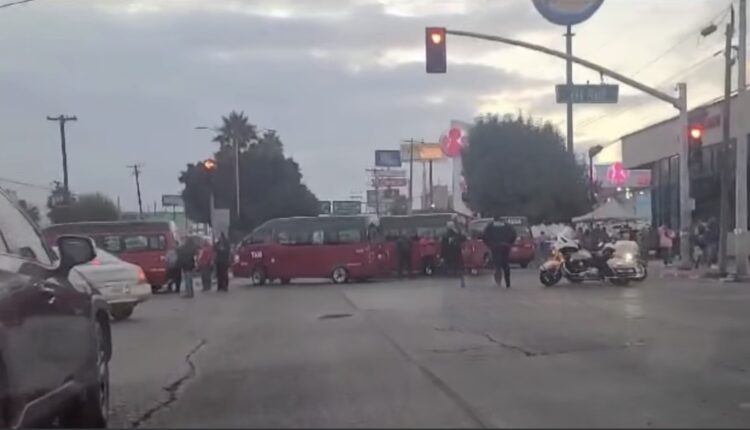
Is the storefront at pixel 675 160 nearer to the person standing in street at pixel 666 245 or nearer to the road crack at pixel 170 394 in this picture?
the person standing in street at pixel 666 245

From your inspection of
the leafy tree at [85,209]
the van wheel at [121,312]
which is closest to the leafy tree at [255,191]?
the leafy tree at [85,209]

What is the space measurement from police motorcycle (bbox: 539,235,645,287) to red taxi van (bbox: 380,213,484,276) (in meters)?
7.91

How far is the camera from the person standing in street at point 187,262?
29.7 meters

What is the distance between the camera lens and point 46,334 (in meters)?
7.46

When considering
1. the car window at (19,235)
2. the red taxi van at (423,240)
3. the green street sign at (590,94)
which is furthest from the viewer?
the red taxi van at (423,240)

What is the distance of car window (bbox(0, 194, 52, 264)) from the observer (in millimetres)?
8012

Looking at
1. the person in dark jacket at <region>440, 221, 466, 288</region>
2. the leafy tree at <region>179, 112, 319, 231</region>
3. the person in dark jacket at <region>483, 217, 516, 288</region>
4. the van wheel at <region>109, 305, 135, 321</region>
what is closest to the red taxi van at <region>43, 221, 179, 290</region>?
the person in dark jacket at <region>440, 221, 466, 288</region>

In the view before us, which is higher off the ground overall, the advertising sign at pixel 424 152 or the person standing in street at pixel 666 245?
the advertising sign at pixel 424 152

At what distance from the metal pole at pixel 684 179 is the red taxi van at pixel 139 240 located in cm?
1526

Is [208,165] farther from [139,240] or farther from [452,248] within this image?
[452,248]

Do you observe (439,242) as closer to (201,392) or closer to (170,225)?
(170,225)

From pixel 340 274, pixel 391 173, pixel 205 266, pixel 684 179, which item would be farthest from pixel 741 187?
pixel 391 173

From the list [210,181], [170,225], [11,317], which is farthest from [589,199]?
[11,317]

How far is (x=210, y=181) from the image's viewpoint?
42.9 m
